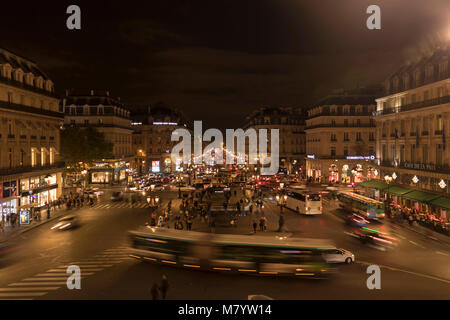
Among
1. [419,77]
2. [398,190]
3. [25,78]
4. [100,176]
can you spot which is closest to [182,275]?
[398,190]

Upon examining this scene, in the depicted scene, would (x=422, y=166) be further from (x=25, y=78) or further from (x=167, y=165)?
(x=167, y=165)

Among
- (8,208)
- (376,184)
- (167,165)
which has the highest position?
(167,165)

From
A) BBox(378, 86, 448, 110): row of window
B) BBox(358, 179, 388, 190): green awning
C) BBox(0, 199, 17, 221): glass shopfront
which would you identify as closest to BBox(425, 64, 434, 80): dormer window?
BBox(378, 86, 448, 110): row of window

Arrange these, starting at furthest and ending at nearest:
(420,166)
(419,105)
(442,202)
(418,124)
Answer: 1. (418,124)
2. (419,105)
3. (420,166)
4. (442,202)

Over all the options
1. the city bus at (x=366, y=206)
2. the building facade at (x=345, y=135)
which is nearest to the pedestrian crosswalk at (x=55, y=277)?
the city bus at (x=366, y=206)

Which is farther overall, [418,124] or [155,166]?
[155,166]

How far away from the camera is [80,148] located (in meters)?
70.5

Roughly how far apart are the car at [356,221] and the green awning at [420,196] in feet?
22.4

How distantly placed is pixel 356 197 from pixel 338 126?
44.3m

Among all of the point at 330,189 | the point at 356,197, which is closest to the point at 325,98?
the point at 330,189

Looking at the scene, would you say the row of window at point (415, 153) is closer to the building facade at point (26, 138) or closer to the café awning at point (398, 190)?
the café awning at point (398, 190)

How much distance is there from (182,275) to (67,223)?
23.5m

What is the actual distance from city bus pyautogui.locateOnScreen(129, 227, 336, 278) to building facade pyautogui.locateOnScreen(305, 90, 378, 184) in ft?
222
